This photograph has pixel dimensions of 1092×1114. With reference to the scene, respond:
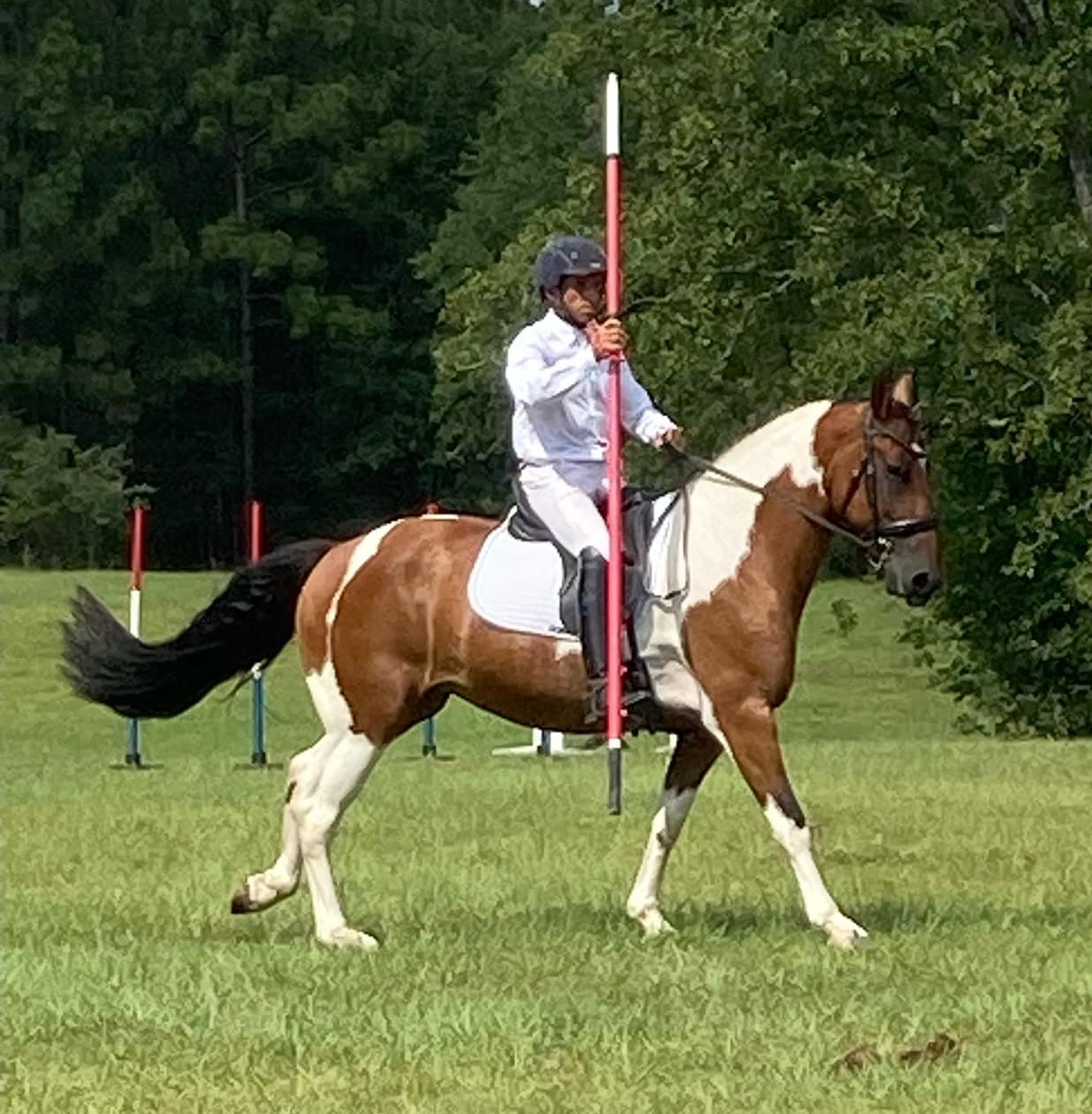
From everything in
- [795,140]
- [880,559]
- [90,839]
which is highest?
[795,140]

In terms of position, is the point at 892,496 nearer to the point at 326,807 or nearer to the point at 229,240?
the point at 326,807

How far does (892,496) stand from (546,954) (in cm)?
224

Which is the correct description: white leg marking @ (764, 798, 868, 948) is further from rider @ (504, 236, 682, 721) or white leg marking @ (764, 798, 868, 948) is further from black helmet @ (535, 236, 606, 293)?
black helmet @ (535, 236, 606, 293)

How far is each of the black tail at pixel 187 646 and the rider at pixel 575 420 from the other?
4.61 ft

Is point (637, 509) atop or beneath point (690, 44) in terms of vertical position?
beneath

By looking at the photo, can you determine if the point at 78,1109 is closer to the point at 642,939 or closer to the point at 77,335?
the point at 642,939

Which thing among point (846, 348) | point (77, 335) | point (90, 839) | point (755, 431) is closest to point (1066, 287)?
point (846, 348)

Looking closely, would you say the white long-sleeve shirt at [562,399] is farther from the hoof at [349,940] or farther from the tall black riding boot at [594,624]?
the hoof at [349,940]

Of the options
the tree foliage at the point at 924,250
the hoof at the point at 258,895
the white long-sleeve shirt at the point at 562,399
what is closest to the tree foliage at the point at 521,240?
the tree foliage at the point at 924,250

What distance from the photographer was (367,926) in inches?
481

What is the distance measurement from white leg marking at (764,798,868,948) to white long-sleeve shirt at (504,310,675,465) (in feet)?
5.15

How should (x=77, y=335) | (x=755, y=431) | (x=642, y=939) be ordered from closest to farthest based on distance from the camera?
(x=642, y=939), (x=755, y=431), (x=77, y=335)

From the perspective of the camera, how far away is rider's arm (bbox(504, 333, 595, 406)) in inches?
457

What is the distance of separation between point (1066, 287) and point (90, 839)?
1897 cm
